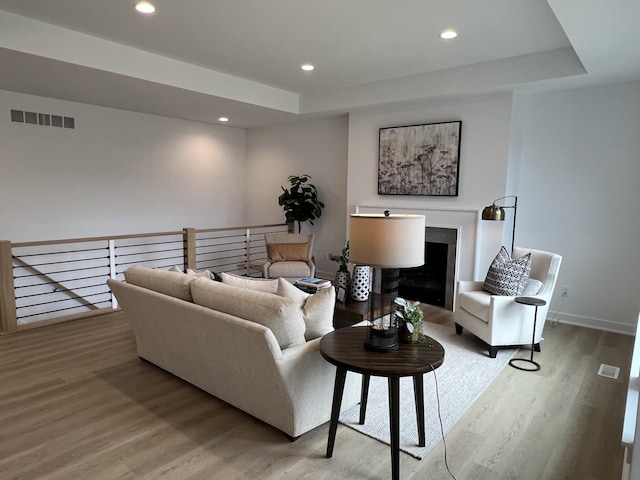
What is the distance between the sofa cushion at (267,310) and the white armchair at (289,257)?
3000 mm

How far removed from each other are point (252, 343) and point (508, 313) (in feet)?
8.46

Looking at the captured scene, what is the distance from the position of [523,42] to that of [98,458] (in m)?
4.74

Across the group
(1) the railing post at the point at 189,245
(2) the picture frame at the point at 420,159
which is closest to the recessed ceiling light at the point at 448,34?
(2) the picture frame at the point at 420,159

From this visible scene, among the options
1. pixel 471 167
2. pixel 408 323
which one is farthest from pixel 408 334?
pixel 471 167

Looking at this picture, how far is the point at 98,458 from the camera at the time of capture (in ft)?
7.73

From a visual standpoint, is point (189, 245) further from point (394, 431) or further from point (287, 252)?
point (394, 431)

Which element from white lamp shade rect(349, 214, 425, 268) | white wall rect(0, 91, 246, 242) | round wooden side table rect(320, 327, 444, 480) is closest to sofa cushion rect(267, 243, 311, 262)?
white wall rect(0, 91, 246, 242)

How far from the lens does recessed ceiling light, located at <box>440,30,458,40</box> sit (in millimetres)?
3721

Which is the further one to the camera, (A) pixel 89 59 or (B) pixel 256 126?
(B) pixel 256 126

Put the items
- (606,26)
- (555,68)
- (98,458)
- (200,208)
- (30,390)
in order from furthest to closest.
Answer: (200,208) → (555,68) → (30,390) → (606,26) → (98,458)

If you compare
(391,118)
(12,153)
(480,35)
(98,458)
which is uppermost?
(480,35)

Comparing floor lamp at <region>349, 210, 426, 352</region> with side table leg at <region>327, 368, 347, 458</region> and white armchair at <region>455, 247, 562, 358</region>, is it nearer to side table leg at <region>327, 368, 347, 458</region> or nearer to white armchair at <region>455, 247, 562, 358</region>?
side table leg at <region>327, 368, 347, 458</region>

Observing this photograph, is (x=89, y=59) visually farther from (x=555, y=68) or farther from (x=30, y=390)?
(x=555, y=68)

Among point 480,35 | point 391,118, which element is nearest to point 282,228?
point 391,118
